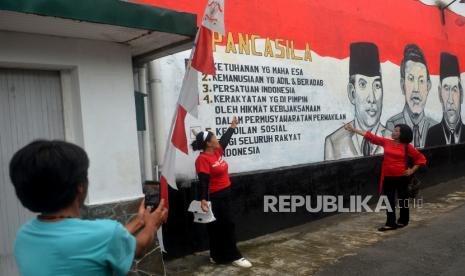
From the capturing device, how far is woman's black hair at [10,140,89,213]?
5.03 ft

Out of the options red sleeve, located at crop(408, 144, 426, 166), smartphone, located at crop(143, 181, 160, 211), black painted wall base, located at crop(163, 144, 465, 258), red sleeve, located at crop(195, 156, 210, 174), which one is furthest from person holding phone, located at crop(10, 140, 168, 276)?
red sleeve, located at crop(408, 144, 426, 166)

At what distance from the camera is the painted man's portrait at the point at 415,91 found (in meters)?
9.48

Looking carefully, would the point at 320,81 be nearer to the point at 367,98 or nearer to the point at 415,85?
the point at 367,98

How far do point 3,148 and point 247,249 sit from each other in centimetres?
317

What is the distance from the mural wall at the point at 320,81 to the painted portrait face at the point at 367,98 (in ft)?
0.06

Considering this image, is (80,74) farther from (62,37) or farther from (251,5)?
(251,5)

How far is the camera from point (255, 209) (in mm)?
6270

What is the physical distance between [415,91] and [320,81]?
3405 millimetres

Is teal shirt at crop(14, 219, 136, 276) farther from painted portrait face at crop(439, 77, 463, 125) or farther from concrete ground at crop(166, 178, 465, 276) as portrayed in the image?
painted portrait face at crop(439, 77, 463, 125)

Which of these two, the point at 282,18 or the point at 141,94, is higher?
the point at 282,18

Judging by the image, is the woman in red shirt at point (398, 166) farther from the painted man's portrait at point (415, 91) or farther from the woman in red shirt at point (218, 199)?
the painted man's portrait at point (415, 91)

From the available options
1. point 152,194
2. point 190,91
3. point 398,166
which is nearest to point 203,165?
point 152,194

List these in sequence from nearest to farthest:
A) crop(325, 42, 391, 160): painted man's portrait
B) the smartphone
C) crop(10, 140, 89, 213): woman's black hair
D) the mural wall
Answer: crop(10, 140, 89, 213): woman's black hair, the smartphone, the mural wall, crop(325, 42, 391, 160): painted man's portrait

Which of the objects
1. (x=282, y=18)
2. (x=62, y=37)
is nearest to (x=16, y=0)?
(x=62, y=37)
